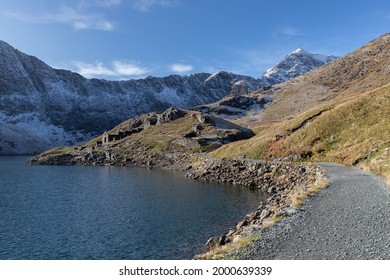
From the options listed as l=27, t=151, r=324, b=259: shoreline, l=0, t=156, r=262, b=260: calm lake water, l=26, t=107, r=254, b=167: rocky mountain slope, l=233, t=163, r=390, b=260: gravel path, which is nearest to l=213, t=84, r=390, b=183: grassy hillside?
l=27, t=151, r=324, b=259: shoreline

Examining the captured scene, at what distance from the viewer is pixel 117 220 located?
4597cm

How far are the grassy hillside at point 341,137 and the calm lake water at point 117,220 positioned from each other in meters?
18.6

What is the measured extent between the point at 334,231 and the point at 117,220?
104 ft

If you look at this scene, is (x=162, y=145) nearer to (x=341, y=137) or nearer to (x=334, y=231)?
(x=341, y=137)

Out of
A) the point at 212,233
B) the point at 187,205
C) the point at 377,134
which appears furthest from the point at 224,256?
the point at 377,134

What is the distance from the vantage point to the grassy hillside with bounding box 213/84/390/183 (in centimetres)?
5828

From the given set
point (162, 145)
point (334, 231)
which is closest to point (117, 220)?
point (334, 231)

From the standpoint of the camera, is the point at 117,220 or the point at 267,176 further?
the point at 267,176

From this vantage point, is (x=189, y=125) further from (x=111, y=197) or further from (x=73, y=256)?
(x=73, y=256)

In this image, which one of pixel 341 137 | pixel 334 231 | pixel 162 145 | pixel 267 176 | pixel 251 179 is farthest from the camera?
pixel 162 145

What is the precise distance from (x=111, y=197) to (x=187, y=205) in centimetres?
1885

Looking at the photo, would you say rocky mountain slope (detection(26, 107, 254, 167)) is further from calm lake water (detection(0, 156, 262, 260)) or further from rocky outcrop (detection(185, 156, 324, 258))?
calm lake water (detection(0, 156, 262, 260))

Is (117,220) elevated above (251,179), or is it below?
below

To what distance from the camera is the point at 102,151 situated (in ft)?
584
